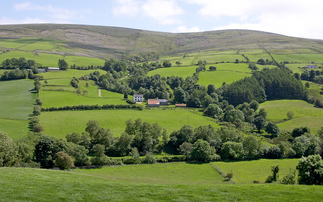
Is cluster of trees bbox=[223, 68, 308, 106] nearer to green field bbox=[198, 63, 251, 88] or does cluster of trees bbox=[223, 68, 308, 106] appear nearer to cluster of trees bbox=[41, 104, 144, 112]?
green field bbox=[198, 63, 251, 88]

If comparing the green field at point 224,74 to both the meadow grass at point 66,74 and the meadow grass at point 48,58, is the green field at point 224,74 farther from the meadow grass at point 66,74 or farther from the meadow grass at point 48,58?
the meadow grass at point 48,58

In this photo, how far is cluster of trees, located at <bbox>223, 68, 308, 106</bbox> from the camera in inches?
5290

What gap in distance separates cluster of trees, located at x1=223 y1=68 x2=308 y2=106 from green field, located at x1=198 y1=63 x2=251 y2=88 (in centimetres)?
967

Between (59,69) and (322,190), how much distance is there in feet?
523

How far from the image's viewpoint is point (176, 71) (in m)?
173

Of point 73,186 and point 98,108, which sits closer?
point 73,186

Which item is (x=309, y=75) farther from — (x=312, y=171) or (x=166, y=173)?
(x=166, y=173)

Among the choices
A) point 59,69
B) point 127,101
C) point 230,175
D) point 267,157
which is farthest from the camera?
point 59,69

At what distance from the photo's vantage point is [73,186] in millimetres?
29922

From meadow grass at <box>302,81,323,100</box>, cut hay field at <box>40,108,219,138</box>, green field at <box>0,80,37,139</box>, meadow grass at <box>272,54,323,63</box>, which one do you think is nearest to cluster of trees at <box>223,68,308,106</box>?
meadow grass at <box>302,81,323,100</box>

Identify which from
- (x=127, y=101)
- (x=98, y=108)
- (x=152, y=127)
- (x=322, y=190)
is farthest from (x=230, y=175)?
(x=127, y=101)

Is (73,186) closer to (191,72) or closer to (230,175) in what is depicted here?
(230,175)

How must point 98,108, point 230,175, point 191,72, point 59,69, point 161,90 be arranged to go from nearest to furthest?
point 230,175
point 98,108
point 161,90
point 59,69
point 191,72

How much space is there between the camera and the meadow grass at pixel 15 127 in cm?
6665
